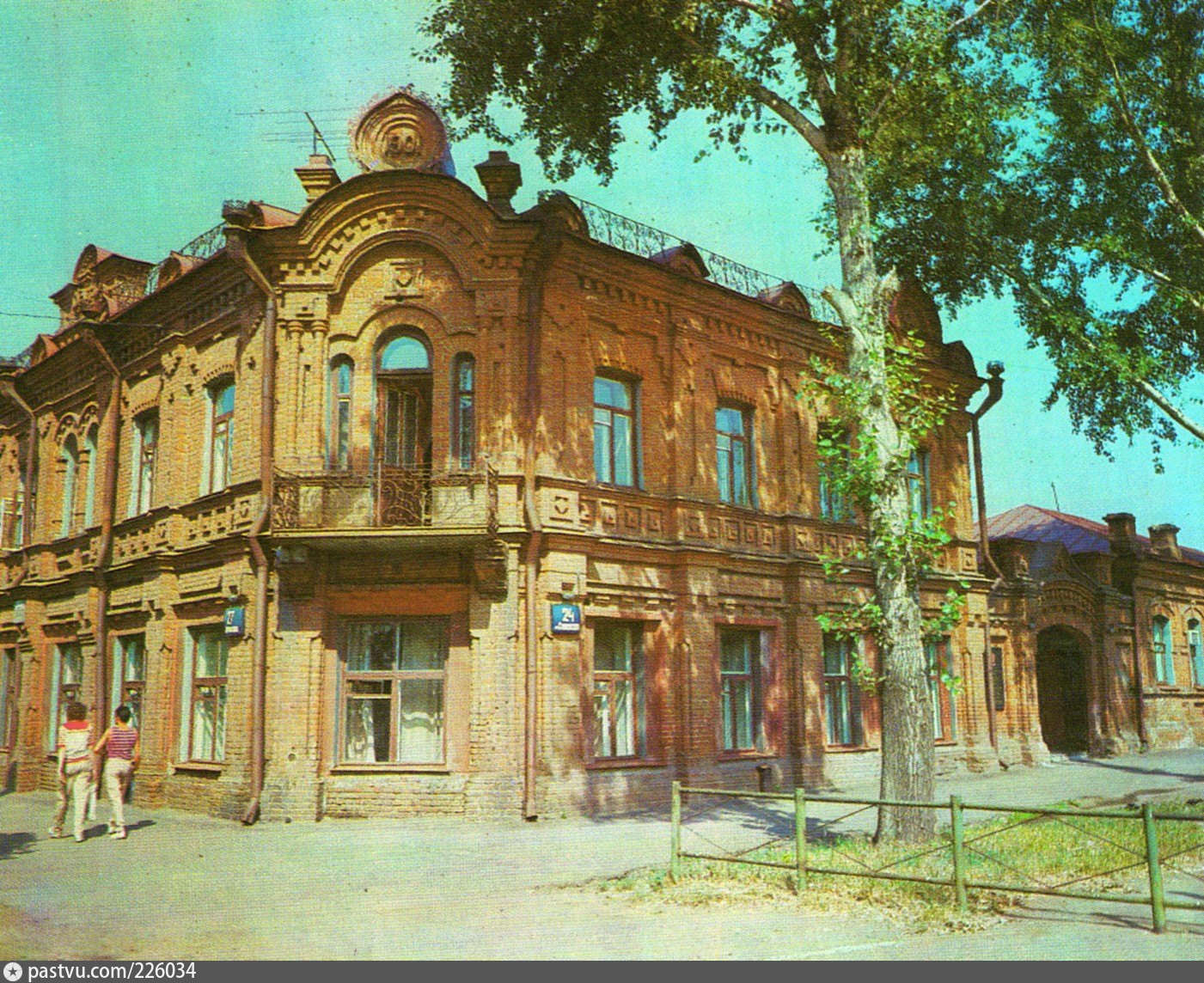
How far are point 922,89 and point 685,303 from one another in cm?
563

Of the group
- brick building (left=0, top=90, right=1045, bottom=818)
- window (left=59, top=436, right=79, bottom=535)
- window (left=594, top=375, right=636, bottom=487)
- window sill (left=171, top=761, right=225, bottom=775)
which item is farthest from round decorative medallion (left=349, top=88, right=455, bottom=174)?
window (left=59, top=436, right=79, bottom=535)

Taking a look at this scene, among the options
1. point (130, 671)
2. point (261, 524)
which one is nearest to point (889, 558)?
point (261, 524)

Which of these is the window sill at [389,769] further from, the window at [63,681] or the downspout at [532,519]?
the window at [63,681]

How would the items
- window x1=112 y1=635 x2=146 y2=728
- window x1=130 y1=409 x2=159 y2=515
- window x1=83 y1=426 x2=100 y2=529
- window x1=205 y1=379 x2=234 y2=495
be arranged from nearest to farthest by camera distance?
1. window x1=205 y1=379 x2=234 y2=495
2. window x1=112 y1=635 x2=146 y2=728
3. window x1=130 y1=409 x2=159 y2=515
4. window x1=83 y1=426 x2=100 y2=529

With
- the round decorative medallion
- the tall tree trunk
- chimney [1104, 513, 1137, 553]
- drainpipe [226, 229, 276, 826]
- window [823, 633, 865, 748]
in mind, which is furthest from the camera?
chimney [1104, 513, 1137, 553]

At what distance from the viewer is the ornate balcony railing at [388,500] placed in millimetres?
14250

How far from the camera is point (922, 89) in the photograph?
1269 cm

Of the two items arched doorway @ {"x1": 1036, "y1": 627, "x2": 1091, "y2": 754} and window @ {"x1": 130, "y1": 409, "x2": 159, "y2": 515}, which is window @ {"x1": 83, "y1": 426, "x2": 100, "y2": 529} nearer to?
window @ {"x1": 130, "y1": 409, "x2": 159, "y2": 515}

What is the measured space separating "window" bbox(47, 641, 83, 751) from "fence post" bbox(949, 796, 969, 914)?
54.5ft

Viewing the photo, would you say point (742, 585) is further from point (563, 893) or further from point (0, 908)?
point (0, 908)

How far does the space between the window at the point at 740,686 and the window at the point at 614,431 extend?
320 centimetres

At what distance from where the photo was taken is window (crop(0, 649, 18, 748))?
21469mm

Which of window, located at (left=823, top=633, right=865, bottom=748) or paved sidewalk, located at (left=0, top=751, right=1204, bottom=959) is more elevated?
window, located at (left=823, top=633, right=865, bottom=748)

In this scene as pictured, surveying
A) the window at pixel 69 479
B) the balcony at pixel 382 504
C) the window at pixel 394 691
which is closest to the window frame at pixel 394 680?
the window at pixel 394 691
